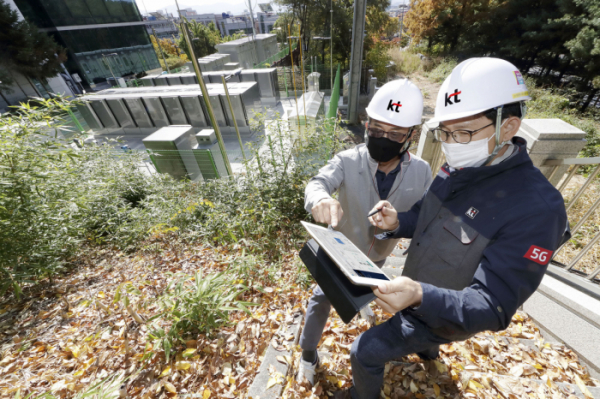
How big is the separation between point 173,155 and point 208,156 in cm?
122

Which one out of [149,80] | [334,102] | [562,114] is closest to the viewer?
[562,114]

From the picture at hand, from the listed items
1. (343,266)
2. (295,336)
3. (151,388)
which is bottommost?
(295,336)

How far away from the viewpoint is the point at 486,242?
1287mm

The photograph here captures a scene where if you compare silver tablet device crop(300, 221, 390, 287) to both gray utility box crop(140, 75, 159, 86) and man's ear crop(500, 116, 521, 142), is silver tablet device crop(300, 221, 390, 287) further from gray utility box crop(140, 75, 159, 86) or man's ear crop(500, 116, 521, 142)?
gray utility box crop(140, 75, 159, 86)

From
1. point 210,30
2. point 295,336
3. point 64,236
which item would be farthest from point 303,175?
point 210,30

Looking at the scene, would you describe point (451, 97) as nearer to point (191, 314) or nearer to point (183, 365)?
point (191, 314)

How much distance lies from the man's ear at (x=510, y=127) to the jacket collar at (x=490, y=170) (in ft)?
0.22

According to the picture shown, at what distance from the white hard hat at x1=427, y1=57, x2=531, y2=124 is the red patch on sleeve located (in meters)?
0.77

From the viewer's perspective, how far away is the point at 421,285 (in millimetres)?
1201

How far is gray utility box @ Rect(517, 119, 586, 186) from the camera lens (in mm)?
2143

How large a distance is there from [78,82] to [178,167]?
870 inches

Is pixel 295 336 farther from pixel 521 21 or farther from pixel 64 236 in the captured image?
pixel 521 21

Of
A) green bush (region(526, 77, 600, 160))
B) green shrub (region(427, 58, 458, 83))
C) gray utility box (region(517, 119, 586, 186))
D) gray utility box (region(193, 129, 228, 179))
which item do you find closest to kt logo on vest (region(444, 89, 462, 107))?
gray utility box (region(517, 119, 586, 186))

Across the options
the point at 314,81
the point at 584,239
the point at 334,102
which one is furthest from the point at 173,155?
the point at 314,81
